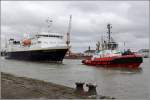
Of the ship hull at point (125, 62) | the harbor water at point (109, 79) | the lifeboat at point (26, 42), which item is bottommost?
the harbor water at point (109, 79)

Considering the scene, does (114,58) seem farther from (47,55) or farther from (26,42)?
(26,42)

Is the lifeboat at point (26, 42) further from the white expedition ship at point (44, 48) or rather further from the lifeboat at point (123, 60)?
the lifeboat at point (123, 60)

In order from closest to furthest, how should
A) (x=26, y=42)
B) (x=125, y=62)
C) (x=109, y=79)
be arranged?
(x=109, y=79)
(x=125, y=62)
(x=26, y=42)

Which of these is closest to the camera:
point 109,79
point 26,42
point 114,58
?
point 109,79

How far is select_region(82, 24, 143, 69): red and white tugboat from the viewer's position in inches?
1716

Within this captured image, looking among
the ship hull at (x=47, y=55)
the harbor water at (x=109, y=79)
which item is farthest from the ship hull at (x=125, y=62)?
the ship hull at (x=47, y=55)

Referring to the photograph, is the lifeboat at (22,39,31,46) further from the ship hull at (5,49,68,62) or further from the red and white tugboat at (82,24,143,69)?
the red and white tugboat at (82,24,143,69)

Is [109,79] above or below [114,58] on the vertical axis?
below

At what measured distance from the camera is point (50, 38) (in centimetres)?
6406

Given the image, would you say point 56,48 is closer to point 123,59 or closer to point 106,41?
point 106,41

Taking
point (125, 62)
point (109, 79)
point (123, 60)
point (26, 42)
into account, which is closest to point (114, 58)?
point (123, 60)

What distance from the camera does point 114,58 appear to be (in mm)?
44562

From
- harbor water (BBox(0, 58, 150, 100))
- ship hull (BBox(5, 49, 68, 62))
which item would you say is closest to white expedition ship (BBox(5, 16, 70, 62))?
ship hull (BBox(5, 49, 68, 62))

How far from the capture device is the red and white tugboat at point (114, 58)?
43.6 metres
